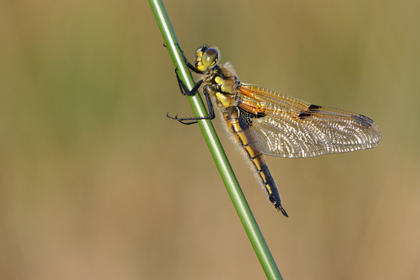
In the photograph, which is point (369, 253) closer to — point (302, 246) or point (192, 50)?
point (302, 246)

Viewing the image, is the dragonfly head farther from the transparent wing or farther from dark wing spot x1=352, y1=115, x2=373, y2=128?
dark wing spot x1=352, y1=115, x2=373, y2=128

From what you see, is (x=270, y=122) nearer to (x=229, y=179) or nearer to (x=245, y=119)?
(x=245, y=119)

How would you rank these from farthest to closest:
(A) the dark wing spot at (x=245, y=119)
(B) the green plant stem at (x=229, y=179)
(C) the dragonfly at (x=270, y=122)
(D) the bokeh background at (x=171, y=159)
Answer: (D) the bokeh background at (x=171, y=159) < (A) the dark wing spot at (x=245, y=119) < (C) the dragonfly at (x=270, y=122) < (B) the green plant stem at (x=229, y=179)

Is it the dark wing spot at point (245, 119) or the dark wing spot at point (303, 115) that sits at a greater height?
the dark wing spot at point (245, 119)

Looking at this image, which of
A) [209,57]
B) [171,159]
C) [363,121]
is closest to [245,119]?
[209,57]

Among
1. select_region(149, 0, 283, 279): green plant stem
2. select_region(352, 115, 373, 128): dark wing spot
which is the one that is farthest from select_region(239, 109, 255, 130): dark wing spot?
select_region(149, 0, 283, 279): green plant stem

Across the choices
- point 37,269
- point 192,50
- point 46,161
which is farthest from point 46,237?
point 192,50

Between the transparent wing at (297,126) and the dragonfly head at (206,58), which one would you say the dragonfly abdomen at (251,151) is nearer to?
the transparent wing at (297,126)

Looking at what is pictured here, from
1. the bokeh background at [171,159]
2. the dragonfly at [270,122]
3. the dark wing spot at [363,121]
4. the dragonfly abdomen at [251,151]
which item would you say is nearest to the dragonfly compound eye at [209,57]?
the dragonfly at [270,122]
